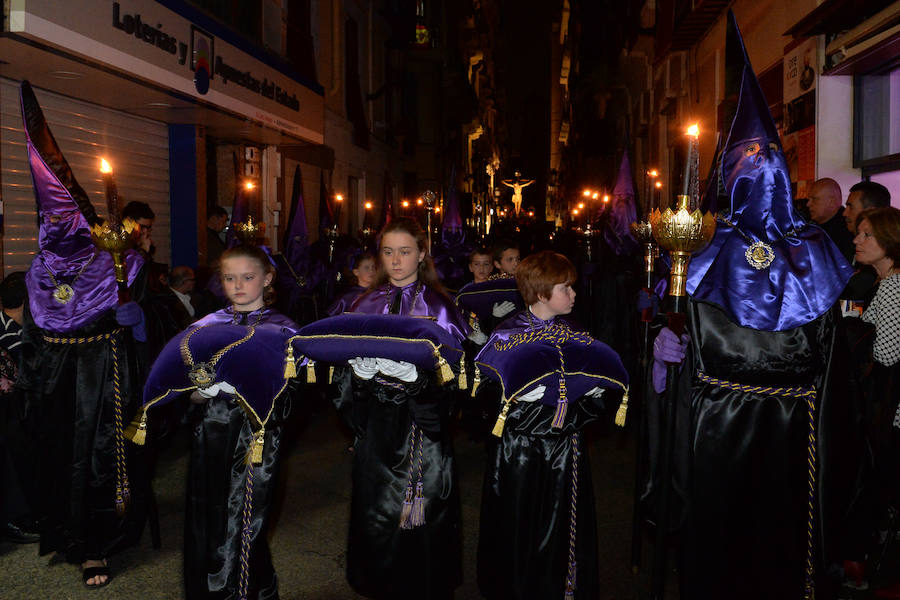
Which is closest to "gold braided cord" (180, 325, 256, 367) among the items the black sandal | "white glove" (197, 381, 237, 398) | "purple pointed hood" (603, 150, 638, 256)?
"white glove" (197, 381, 237, 398)

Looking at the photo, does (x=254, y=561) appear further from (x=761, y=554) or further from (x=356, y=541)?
(x=761, y=554)

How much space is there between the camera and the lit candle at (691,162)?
2.74m

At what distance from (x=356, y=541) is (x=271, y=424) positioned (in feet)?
2.85

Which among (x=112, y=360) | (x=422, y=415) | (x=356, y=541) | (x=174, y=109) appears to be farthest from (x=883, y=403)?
→ (x=174, y=109)

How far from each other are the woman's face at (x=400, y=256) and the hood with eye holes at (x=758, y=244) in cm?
151

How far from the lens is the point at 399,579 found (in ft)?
12.3

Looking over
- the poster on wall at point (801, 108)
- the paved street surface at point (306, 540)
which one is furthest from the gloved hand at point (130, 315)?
the poster on wall at point (801, 108)

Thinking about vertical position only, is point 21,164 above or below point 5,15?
below

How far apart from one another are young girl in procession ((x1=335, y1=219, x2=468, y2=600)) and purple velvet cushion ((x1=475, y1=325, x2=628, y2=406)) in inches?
16.6

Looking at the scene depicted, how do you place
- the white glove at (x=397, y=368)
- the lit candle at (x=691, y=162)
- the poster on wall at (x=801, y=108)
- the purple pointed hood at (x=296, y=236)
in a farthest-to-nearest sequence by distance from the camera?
the purple pointed hood at (x=296, y=236) → the poster on wall at (x=801, y=108) → the white glove at (x=397, y=368) → the lit candle at (x=691, y=162)

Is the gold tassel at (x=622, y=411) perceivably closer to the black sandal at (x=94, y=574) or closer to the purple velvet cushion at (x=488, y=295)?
the purple velvet cushion at (x=488, y=295)

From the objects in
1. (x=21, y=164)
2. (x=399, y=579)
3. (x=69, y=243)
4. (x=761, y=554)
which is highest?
Answer: (x=21, y=164)

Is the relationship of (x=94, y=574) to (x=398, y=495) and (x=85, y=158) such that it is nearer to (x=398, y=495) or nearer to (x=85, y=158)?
(x=398, y=495)

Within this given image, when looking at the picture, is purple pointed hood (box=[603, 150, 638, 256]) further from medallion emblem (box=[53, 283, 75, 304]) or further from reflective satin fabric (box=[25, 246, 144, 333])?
medallion emblem (box=[53, 283, 75, 304])
